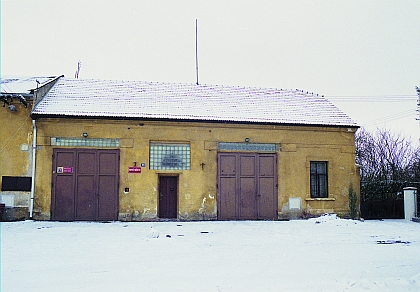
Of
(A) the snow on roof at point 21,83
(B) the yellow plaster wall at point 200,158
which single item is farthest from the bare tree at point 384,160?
(A) the snow on roof at point 21,83

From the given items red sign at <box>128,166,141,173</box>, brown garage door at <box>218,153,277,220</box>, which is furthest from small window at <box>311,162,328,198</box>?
red sign at <box>128,166,141,173</box>

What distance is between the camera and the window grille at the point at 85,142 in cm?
1802

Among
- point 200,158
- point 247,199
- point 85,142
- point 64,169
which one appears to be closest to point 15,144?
point 64,169

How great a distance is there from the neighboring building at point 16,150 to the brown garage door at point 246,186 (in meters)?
7.89

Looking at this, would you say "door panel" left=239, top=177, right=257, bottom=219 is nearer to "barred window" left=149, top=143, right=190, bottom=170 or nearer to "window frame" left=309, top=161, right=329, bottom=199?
"barred window" left=149, top=143, right=190, bottom=170

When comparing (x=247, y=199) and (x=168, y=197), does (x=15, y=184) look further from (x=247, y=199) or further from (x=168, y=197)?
(x=247, y=199)

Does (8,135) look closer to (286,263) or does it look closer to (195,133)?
(195,133)

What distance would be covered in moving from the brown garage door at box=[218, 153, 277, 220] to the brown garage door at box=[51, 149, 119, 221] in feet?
14.9

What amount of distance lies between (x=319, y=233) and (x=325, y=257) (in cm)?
493

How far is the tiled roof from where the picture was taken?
18.7 metres

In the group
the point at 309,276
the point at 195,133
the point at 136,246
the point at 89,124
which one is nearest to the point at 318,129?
the point at 195,133

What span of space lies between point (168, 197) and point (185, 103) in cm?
442

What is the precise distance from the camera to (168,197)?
1875cm

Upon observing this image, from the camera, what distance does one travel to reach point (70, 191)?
58.5ft
